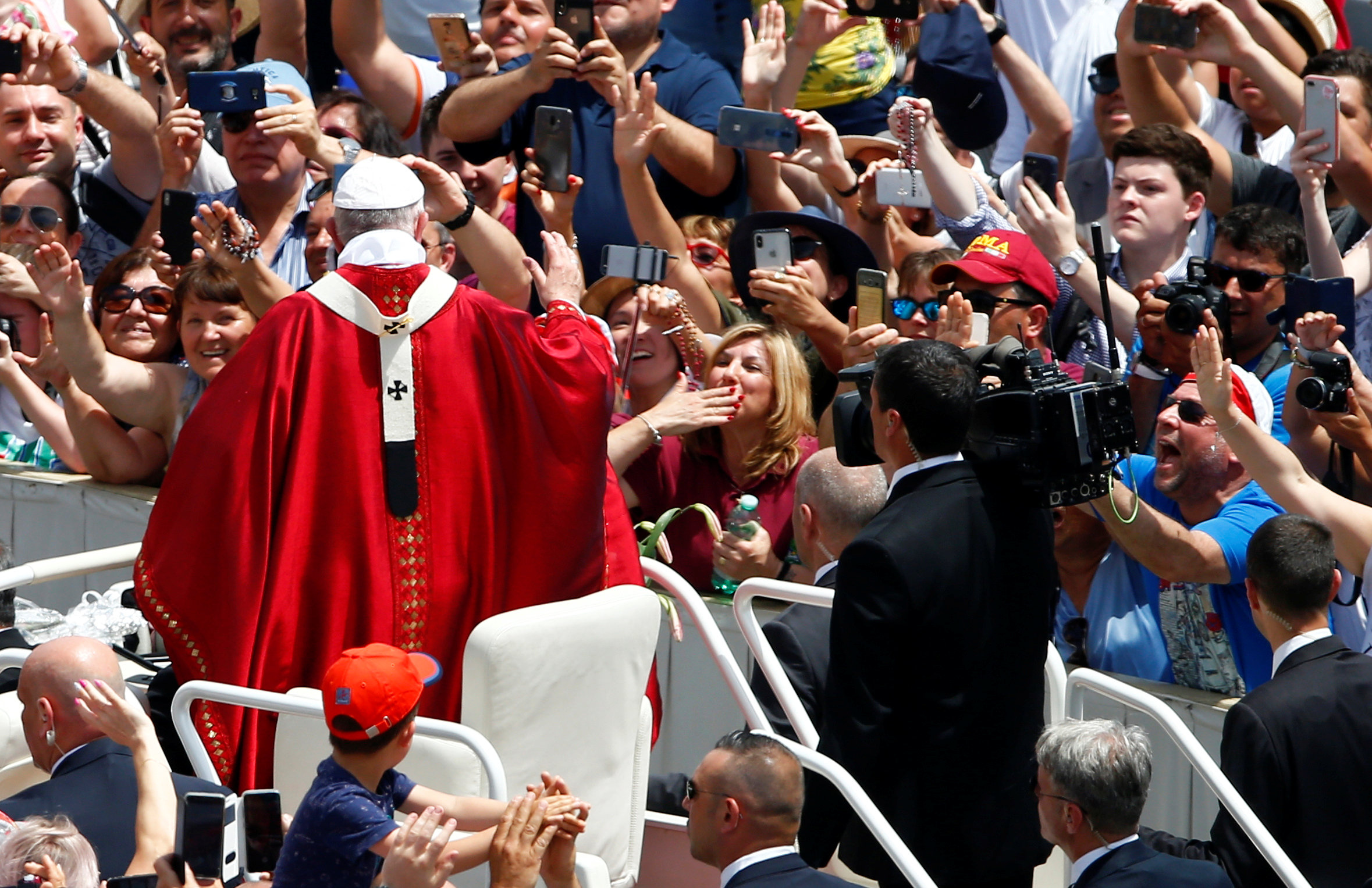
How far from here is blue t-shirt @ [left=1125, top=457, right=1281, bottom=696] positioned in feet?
15.6

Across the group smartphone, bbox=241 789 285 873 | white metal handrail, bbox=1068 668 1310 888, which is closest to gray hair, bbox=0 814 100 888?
smartphone, bbox=241 789 285 873

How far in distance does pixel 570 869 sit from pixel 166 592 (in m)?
1.41

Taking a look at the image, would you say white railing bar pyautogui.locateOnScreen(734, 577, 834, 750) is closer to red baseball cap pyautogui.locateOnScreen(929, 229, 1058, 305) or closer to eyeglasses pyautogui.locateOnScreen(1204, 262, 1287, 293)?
red baseball cap pyautogui.locateOnScreen(929, 229, 1058, 305)

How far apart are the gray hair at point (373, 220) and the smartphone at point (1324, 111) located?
284 cm

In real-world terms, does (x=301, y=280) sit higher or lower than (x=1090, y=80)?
lower

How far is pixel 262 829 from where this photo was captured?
3.67 m

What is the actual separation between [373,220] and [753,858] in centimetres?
187

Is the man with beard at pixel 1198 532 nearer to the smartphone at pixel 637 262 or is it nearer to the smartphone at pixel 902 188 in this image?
the smartphone at pixel 902 188

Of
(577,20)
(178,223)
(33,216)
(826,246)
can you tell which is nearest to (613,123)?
(577,20)

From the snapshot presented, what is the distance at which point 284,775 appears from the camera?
4.14 meters

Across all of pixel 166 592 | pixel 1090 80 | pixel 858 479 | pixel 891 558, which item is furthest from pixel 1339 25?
pixel 166 592

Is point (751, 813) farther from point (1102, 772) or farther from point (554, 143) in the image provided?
point (554, 143)

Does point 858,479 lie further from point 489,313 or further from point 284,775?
point 284,775

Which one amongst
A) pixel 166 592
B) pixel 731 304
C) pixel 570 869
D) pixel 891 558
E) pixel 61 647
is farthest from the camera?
pixel 731 304
